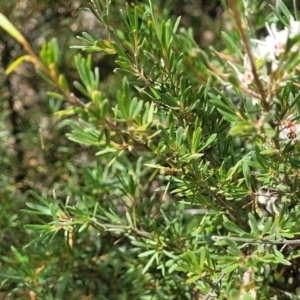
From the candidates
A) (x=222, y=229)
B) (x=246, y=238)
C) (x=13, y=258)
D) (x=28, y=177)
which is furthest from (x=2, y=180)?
(x=246, y=238)

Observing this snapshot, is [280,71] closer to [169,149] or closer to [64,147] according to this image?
[169,149]

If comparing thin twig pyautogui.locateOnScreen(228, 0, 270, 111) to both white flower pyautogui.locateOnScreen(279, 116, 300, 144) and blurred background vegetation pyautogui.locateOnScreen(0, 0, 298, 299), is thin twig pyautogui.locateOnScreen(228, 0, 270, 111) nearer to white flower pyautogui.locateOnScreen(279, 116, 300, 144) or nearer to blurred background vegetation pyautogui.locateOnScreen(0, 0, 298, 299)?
white flower pyautogui.locateOnScreen(279, 116, 300, 144)

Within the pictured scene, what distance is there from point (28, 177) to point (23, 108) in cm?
19

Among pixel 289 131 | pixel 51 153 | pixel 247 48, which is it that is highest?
pixel 247 48

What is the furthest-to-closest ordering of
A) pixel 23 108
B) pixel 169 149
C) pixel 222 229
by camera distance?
pixel 23 108
pixel 222 229
pixel 169 149

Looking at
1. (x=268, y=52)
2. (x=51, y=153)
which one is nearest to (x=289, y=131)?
(x=268, y=52)

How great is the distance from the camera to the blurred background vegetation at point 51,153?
71 cm

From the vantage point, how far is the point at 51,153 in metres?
0.89

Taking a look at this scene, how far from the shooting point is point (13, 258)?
28.5 inches

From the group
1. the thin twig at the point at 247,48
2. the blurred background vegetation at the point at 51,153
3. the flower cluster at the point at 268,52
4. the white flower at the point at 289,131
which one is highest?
the thin twig at the point at 247,48

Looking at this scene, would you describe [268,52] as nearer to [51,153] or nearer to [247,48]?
[247,48]

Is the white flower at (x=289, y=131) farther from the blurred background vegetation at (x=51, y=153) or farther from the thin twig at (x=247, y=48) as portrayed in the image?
the blurred background vegetation at (x=51, y=153)

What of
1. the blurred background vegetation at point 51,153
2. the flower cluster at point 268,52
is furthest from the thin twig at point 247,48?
the blurred background vegetation at point 51,153

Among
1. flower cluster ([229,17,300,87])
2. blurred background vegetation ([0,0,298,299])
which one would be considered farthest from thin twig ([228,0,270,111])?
blurred background vegetation ([0,0,298,299])
